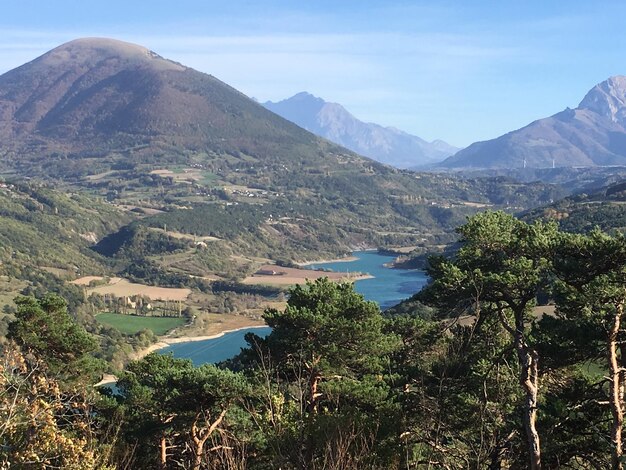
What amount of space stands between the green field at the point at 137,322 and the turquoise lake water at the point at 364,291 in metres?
7.17

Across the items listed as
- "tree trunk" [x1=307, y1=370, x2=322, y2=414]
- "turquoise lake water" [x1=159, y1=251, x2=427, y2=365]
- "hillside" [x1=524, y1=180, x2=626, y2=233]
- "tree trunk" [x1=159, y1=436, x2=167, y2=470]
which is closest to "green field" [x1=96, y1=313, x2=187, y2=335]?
"turquoise lake water" [x1=159, y1=251, x2=427, y2=365]

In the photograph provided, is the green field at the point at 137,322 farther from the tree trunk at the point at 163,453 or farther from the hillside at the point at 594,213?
the tree trunk at the point at 163,453

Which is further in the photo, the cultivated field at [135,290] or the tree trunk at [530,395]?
the cultivated field at [135,290]

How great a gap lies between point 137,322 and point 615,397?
265ft

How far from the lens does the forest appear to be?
27.9 ft

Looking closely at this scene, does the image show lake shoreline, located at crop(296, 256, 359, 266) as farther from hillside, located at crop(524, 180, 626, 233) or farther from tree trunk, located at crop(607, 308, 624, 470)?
tree trunk, located at crop(607, 308, 624, 470)

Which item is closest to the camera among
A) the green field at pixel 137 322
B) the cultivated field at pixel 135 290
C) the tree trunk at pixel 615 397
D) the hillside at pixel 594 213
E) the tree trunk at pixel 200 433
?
the tree trunk at pixel 615 397

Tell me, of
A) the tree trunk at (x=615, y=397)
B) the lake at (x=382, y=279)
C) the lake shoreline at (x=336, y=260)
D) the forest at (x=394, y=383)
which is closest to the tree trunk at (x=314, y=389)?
the forest at (x=394, y=383)

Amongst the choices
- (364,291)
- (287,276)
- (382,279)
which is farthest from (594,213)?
(287,276)

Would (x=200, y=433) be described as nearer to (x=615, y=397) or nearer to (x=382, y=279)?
(x=615, y=397)

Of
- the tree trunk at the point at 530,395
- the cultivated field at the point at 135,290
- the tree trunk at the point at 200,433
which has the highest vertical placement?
the tree trunk at the point at 530,395

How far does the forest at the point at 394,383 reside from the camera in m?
8.49

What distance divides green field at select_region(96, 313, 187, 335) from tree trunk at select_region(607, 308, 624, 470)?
7264 centimetres

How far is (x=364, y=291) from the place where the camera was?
10806 centimetres
